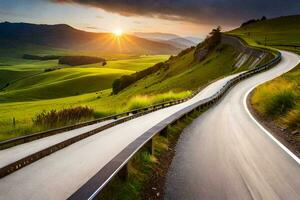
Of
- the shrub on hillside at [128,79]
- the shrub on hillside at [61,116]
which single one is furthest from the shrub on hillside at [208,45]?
the shrub on hillside at [61,116]

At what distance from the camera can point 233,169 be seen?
432 inches

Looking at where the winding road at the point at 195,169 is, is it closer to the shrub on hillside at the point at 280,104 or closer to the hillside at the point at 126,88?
the shrub on hillside at the point at 280,104

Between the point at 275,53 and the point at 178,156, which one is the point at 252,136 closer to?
the point at 178,156

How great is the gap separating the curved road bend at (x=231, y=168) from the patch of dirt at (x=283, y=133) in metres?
0.44

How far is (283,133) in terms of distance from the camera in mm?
17547

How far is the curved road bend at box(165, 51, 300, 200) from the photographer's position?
29.2 feet

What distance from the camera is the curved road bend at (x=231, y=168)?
8.91 metres

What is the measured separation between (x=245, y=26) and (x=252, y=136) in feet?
560

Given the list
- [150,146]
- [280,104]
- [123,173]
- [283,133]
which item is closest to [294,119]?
[283,133]

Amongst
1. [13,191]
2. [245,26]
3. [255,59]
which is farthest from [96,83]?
[13,191]

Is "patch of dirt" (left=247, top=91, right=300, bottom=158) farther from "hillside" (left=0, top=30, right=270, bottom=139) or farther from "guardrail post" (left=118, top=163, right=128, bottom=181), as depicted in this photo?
"hillside" (left=0, top=30, right=270, bottom=139)

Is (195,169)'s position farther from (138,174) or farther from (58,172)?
(58,172)

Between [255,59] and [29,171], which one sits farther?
[255,59]

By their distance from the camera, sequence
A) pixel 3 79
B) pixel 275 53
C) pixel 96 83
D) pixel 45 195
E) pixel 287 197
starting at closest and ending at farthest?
pixel 45 195 → pixel 287 197 → pixel 275 53 → pixel 96 83 → pixel 3 79
